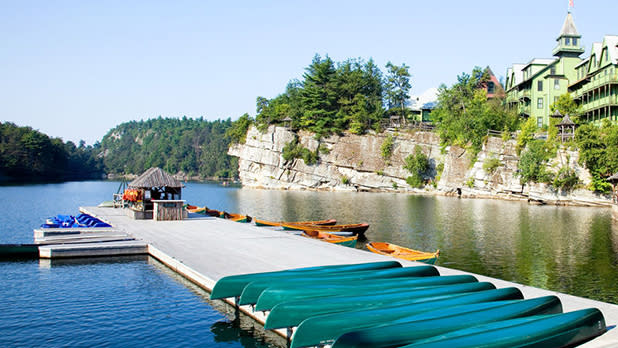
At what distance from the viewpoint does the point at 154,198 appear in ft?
105

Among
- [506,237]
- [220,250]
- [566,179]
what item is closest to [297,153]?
[566,179]

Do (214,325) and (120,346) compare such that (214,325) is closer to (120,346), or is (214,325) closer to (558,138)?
(120,346)

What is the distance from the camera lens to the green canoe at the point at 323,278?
1240cm

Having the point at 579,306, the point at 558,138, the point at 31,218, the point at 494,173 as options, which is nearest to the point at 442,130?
the point at 494,173

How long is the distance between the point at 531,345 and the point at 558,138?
63.0 meters

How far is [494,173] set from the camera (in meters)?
70.8

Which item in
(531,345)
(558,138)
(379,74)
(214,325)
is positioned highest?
(379,74)


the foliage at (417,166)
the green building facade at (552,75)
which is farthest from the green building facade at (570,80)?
the foliage at (417,166)

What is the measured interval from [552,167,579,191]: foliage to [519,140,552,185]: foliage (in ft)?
3.38

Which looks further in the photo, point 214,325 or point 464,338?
point 214,325

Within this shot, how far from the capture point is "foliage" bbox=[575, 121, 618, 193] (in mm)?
58125

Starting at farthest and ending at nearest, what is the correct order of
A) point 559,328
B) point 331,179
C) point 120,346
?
point 331,179
point 120,346
point 559,328

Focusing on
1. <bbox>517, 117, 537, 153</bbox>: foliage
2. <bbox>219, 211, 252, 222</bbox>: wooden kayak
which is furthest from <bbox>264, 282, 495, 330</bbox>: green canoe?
<bbox>517, 117, 537, 153</bbox>: foliage

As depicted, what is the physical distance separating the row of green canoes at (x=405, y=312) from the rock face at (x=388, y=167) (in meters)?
57.3
